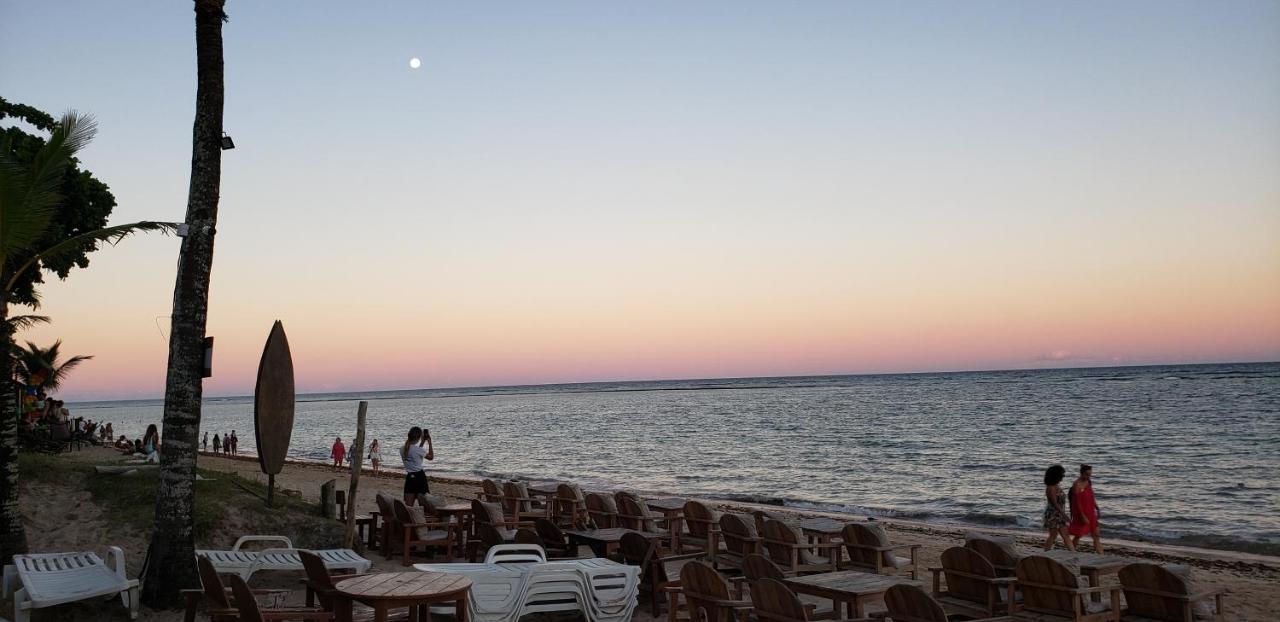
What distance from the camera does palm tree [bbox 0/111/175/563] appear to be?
833 centimetres

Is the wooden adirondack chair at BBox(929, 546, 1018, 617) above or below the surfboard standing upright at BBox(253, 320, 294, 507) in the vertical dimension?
below

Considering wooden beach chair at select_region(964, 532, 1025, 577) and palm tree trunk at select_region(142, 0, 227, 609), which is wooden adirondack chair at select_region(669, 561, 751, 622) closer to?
wooden beach chair at select_region(964, 532, 1025, 577)

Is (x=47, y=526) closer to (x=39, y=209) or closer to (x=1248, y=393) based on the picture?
(x=39, y=209)

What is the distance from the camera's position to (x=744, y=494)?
2616cm

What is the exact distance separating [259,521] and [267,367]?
7.41ft

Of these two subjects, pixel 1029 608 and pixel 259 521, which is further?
pixel 259 521

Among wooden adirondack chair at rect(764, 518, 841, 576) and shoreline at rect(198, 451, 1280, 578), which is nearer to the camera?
wooden adirondack chair at rect(764, 518, 841, 576)

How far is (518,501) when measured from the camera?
41.9 ft

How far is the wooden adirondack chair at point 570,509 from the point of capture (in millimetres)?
12117

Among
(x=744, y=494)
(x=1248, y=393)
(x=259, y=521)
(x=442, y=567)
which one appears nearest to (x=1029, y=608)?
(x=442, y=567)

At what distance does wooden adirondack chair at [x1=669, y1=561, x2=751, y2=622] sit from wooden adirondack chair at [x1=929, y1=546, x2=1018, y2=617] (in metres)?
1.80

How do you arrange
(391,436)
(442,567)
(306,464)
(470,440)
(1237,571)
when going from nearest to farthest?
1. (442,567)
2. (1237,571)
3. (306,464)
4. (470,440)
5. (391,436)

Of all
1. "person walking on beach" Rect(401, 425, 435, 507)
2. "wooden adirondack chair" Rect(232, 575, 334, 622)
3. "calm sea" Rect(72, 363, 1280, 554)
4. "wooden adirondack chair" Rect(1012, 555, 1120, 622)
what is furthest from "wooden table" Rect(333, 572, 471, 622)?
"calm sea" Rect(72, 363, 1280, 554)

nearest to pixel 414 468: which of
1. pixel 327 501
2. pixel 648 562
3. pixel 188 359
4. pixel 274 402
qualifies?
pixel 327 501
